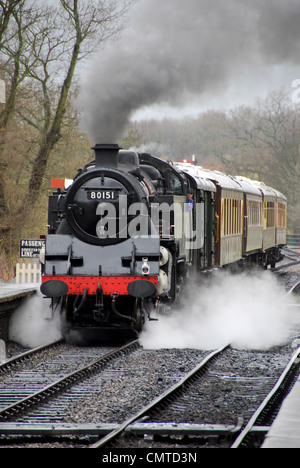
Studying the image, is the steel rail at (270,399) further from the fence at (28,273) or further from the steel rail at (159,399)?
the fence at (28,273)

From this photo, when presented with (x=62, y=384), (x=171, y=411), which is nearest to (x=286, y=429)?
(x=171, y=411)

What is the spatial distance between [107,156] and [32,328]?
3048 millimetres

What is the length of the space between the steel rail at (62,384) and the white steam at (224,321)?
1269 mm

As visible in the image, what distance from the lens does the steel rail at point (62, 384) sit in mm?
6395

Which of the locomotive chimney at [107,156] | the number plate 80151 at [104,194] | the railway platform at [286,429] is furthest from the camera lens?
the locomotive chimney at [107,156]

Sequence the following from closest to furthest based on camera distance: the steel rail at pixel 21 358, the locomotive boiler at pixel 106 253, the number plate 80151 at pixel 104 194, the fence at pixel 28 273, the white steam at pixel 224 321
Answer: the steel rail at pixel 21 358 < the locomotive boiler at pixel 106 253 < the number plate 80151 at pixel 104 194 < the white steam at pixel 224 321 < the fence at pixel 28 273

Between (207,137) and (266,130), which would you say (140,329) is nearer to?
(266,130)

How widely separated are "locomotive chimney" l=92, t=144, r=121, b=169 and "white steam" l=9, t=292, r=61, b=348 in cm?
249

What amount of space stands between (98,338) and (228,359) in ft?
7.10

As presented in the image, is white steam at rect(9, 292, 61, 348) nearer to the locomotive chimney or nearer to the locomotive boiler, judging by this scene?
the locomotive boiler

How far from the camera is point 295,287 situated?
20344mm

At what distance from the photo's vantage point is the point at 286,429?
16.6 ft

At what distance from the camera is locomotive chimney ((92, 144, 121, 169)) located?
33.4ft

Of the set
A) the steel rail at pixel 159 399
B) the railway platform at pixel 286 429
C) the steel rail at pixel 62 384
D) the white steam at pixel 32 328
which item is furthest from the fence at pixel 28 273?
the railway platform at pixel 286 429
